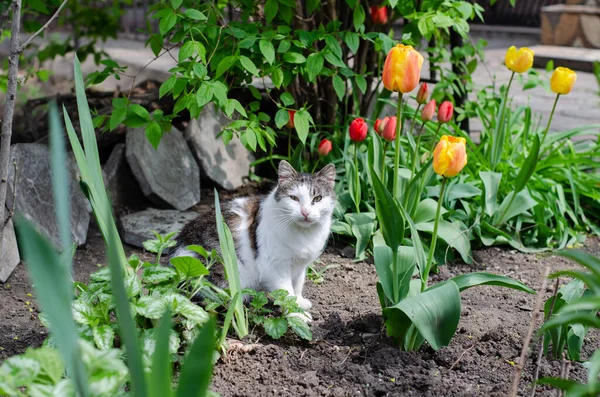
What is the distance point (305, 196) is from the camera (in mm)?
2881

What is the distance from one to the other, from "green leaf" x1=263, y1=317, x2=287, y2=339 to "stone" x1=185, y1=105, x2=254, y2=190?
6.40ft

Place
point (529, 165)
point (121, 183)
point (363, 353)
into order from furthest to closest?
point (121, 183), point (529, 165), point (363, 353)

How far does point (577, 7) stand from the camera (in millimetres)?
9469

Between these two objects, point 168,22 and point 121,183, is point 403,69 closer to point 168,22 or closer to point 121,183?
point 168,22

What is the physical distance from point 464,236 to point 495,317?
2.44 ft

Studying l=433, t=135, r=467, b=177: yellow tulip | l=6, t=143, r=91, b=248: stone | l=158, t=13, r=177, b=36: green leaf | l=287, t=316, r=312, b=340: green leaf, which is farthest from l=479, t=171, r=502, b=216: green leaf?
l=6, t=143, r=91, b=248: stone

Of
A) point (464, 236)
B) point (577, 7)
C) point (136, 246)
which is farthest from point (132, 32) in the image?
point (464, 236)

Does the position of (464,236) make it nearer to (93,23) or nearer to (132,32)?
(93,23)

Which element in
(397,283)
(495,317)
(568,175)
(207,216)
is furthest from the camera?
(568,175)

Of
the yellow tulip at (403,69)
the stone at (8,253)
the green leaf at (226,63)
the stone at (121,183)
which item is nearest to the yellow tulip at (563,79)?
the yellow tulip at (403,69)

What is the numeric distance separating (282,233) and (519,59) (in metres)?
1.56

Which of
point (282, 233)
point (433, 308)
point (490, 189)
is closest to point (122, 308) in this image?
point (433, 308)

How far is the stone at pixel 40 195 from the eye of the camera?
338cm

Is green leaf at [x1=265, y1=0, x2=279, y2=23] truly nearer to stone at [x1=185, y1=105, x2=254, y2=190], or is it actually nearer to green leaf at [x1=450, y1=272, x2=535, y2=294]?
stone at [x1=185, y1=105, x2=254, y2=190]
